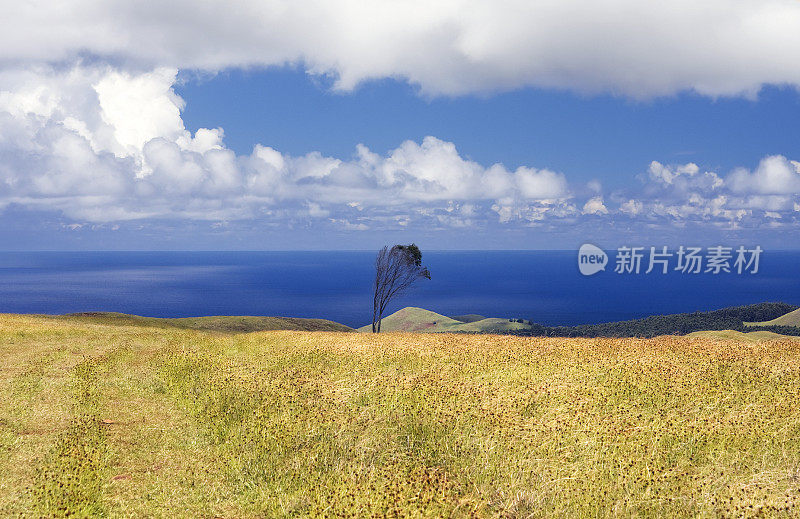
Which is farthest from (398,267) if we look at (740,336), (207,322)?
(740,336)

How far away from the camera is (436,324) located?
16975cm

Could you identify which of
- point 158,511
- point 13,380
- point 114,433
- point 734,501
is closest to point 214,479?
point 158,511

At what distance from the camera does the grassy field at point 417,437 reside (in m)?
8.45

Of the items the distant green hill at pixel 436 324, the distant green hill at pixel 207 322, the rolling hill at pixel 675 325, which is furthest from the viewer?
the distant green hill at pixel 436 324

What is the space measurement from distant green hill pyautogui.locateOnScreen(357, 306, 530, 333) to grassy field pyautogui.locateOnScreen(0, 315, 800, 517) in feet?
414

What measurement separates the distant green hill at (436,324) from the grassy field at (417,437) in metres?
126

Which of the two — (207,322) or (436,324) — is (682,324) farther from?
(207,322)

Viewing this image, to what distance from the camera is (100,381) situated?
56.6 feet

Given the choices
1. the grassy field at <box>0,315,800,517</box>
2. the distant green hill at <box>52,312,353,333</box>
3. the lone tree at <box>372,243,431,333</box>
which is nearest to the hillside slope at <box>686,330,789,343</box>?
the grassy field at <box>0,315,800,517</box>

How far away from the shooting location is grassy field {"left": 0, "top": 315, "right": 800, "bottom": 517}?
8445mm

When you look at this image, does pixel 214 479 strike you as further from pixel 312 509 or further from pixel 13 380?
pixel 13 380

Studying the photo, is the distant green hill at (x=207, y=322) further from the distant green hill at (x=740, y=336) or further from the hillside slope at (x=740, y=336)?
the distant green hill at (x=740, y=336)

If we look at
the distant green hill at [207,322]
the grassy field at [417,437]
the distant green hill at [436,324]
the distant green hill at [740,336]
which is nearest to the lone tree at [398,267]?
the distant green hill at [207,322]

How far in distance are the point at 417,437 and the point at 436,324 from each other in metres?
160
